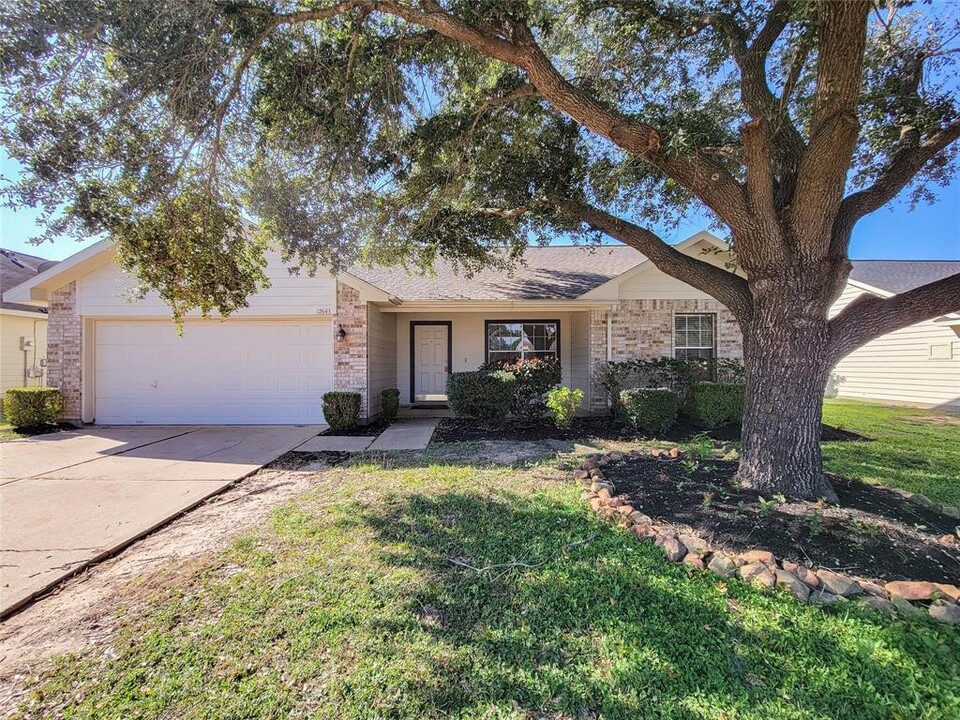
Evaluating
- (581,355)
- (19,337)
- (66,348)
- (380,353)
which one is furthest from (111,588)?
(19,337)

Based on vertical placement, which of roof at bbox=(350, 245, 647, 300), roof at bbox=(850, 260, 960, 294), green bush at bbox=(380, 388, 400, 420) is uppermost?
roof at bbox=(850, 260, 960, 294)

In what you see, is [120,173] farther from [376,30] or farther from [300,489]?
[300,489]

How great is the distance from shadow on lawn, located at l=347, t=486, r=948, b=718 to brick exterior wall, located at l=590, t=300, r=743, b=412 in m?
7.23

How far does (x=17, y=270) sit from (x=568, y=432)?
16995 mm

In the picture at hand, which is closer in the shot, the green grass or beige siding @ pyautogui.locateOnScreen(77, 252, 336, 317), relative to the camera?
the green grass

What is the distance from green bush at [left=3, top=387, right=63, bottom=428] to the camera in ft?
28.4

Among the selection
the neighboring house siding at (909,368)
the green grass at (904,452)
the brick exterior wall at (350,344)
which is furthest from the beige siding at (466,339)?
the neighboring house siding at (909,368)

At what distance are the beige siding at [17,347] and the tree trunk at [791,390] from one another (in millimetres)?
17514

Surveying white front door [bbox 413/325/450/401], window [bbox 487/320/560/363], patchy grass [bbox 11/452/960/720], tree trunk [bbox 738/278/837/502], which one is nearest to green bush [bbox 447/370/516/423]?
window [bbox 487/320/560/363]

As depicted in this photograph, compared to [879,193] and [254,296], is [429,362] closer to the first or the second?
[254,296]

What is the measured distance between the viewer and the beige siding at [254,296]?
30.6 ft

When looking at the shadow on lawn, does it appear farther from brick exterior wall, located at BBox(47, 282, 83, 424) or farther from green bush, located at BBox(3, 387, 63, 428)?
brick exterior wall, located at BBox(47, 282, 83, 424)

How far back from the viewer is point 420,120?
232 inches

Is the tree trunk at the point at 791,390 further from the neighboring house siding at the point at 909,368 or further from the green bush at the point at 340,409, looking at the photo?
the neighboring house siding at the point at 909,368
